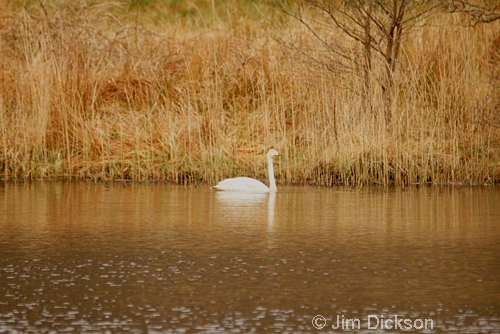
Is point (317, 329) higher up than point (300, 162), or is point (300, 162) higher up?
point (300, 162)

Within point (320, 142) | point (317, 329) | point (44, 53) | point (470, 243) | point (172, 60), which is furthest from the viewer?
point (172, 60)

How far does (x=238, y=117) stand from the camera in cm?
1488

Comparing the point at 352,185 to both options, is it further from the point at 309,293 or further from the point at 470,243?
the point at 309,293

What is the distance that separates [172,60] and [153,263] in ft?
35.4

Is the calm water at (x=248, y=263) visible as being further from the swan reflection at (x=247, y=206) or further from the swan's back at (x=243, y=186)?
the swan's back at (x=243, y=186)

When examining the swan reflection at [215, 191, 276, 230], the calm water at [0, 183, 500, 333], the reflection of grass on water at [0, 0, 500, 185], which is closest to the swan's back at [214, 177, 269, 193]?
the swan reflection at [215, 191, 276, 230]

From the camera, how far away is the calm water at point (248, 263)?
5.20m

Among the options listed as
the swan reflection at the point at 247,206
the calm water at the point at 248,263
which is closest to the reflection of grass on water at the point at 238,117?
the swan reflection at the point at 247,206

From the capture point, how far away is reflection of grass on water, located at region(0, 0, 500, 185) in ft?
42.4

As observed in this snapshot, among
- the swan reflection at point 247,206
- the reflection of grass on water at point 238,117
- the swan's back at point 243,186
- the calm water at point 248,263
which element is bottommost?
the calm water at point 248,263

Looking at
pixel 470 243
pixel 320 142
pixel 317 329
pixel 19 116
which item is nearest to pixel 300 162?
pixel 320 142

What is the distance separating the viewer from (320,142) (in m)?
13.3

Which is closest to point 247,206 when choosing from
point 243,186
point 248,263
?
point 243,186

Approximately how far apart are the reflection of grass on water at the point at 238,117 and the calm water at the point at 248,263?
5.77 feet
